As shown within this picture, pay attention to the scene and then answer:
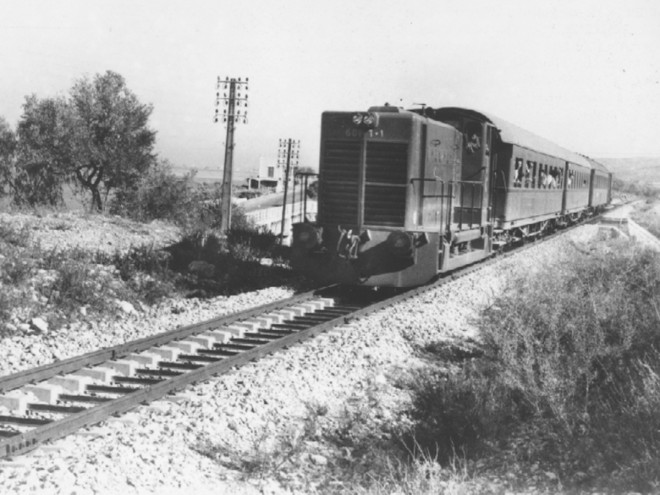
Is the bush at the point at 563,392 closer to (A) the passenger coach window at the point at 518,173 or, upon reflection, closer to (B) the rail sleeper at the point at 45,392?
(B) the rail sleeper at the point at 45,392

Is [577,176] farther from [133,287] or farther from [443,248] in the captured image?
[133,287]

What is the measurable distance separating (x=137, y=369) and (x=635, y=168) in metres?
193

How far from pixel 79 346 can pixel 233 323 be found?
1.84 metres

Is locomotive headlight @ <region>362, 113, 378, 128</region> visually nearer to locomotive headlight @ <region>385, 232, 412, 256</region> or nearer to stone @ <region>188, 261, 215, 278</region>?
locomotive headlight @ <region>385, 232, 412, 256</region>

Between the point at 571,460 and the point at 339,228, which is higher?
the point at 339,228

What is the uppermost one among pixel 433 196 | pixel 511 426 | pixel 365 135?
pixel 365 135

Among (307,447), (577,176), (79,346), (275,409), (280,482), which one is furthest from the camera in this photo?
(577,176)

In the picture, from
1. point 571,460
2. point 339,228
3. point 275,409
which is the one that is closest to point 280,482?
point 275,409

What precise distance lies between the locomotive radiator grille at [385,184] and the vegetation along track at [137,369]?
143 centimetres

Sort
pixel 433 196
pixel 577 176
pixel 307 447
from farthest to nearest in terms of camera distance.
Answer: pixel 577 176
pixel 433 196
pixel 307 447

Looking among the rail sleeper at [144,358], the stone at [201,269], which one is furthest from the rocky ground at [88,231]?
the rail sleeper at [144,358]

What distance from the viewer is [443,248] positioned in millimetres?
10281

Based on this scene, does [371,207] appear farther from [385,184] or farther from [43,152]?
[43,152]

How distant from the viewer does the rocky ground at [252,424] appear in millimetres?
3957
